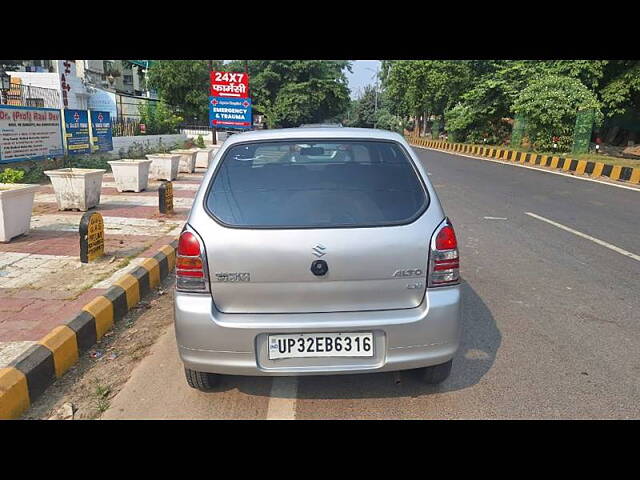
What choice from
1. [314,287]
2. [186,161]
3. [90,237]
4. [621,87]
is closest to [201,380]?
[314,287]

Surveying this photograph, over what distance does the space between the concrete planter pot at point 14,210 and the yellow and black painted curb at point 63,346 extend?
2.05 metres

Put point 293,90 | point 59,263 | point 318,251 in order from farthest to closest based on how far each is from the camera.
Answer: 1. point 293,90
2. point 59,263
3. point 318,251

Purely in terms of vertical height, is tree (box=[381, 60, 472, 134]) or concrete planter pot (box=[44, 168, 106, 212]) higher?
tree (box=[381, 60, 472, 134])

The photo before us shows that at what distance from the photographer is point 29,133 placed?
10727 millimetres

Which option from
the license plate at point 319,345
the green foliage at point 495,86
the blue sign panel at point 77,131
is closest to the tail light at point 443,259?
the license plate at point 319,345

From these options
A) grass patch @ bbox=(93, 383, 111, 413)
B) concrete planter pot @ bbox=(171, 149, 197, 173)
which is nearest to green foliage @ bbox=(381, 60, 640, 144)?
concrete planter pot @ bbox=(171, 149, 197, 173)

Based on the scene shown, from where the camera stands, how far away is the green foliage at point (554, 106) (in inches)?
808

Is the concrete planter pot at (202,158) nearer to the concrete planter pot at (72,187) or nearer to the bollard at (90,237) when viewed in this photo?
the concrete planter pot at (72,187)

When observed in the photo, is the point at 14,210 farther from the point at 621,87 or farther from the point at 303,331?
the point at 621,87

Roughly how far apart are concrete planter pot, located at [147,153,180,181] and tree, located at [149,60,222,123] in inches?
873

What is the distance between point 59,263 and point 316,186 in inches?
143

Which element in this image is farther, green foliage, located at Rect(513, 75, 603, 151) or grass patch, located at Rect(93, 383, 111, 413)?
green foliage, located at Rect(513, 75, 603, 151)

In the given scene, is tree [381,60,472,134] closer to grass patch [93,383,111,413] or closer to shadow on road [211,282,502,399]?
shadow on road [211,282,502,399]

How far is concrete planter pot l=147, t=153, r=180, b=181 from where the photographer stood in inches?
510
